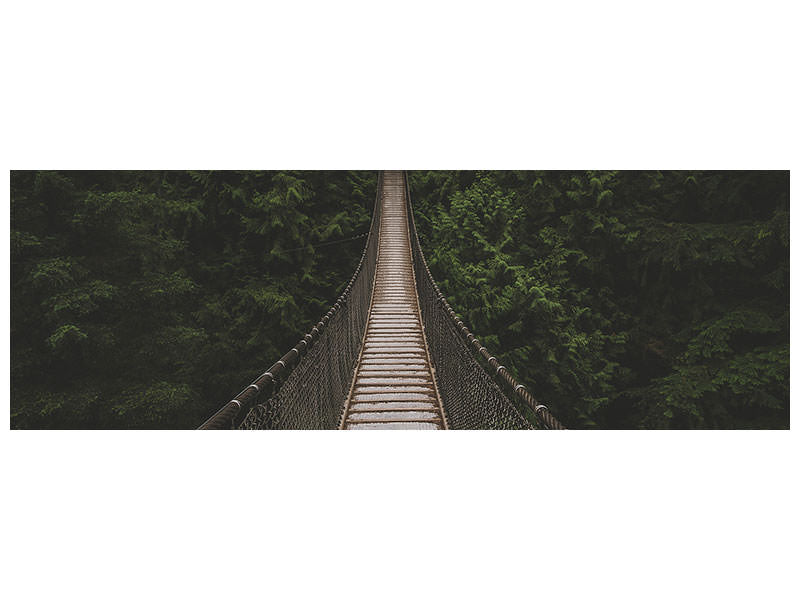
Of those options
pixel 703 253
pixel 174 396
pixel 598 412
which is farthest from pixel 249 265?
pixel 703 253

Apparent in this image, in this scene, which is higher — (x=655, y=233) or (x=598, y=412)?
(x=655, y=233)

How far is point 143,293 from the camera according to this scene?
3.50 metres

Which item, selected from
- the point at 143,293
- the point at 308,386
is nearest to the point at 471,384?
the point at 308,386

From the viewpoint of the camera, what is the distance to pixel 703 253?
3.55 metres

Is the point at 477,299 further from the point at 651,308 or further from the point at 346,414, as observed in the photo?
the point at 346,414

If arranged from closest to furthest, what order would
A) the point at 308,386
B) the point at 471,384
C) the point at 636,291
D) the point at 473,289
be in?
the point at 308,386
the point at 471,384
the point at 636,291
the point at 473,289

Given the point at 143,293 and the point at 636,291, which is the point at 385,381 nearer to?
the point at 143,293

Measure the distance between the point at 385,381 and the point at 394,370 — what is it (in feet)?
0.51

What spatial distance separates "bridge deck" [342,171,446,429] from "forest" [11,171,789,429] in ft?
2.83

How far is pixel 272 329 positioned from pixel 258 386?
13.4 feet

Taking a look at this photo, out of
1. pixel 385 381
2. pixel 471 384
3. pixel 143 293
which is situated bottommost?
pixel 385 381

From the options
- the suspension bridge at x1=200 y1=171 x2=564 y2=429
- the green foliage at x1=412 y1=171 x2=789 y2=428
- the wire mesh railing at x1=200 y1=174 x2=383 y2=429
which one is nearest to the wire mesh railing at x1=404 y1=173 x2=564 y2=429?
the suspension bridge at x1=200 y1=171 x2=564 y2=429

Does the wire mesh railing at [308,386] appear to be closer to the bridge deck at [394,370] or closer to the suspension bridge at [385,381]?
Answer: the suspension bridge at [385,381]

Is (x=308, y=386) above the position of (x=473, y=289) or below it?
below
